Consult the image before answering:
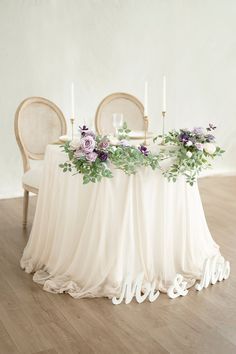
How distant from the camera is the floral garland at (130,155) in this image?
2.47 meters

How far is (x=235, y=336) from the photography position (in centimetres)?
219

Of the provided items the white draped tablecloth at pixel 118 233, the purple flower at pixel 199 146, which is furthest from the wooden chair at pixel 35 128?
the purple flower at pixel 199 146

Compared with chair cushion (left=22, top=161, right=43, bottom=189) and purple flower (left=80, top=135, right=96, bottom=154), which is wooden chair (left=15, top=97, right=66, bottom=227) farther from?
purple flower (left=80, top=135, right=96, bottom=154)

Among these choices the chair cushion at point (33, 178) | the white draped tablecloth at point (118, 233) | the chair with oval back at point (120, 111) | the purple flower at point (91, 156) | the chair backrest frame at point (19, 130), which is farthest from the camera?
the chair with oval back at point (120, 111)

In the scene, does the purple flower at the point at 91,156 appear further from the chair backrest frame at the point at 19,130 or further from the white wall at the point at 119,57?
the white wall at the point at 119,57

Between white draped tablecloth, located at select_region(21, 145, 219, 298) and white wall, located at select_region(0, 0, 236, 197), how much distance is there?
6.84 ft

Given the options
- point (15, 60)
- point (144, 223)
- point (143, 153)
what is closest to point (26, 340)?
point (144, 223)

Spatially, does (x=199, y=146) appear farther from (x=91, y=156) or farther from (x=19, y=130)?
(x=19, y=130)

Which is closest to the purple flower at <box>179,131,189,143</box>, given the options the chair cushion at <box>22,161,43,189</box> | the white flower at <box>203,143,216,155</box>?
the white flower at <box>203,143,216,155</box>

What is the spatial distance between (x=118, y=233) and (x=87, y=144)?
511 mm

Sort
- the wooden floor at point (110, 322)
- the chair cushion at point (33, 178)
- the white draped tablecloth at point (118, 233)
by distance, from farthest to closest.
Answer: the chair cushion at point (33, 178) → the white draped tablecloth at point (118, 233) → the wooden floor at point (110, 322)

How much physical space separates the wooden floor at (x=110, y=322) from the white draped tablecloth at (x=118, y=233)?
13cm

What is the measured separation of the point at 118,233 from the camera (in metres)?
2.58

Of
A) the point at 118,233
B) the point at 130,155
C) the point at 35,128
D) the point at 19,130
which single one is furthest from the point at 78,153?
the point at 35,128
